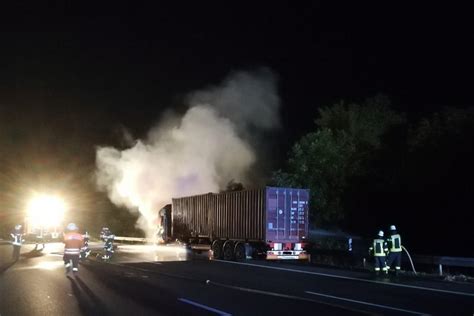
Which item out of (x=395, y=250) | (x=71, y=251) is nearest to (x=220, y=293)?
(x=71, y=251)

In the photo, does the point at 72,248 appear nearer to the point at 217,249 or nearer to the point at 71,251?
the point at 71,251

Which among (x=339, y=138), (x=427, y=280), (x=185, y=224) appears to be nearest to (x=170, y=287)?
(x=427, y=280)

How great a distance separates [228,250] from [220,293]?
41.2 feet

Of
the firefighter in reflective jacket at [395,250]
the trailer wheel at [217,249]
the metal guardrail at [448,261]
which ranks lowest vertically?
the trailer wheel at [217,249]

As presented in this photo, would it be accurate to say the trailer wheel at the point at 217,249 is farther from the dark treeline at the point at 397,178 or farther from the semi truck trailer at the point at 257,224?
the dark treeline at the point at 397,178

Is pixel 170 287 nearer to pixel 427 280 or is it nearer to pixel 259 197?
pixel 427 280

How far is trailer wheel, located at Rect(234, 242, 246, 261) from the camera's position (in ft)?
80.1

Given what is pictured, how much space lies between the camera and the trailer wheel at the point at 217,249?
85.3 feet

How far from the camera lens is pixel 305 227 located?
79.9ft

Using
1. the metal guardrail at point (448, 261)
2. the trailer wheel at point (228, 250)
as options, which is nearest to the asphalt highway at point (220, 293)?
the metal guardrail at point (448, 261)

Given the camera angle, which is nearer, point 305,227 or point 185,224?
point 305,227

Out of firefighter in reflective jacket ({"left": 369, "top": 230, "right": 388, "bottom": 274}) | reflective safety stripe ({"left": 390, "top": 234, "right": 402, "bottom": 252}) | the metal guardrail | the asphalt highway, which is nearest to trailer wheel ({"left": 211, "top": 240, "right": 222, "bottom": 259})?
the asphalt highway

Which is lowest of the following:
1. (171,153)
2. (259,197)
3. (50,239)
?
(50,239)

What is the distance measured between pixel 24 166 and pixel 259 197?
60.8 meters
